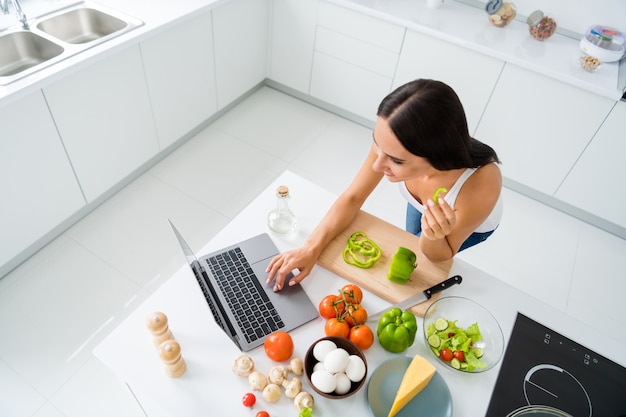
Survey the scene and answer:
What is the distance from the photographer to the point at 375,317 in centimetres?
113

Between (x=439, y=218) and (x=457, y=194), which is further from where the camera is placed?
(x=457, y=194)

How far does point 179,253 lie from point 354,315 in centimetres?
145

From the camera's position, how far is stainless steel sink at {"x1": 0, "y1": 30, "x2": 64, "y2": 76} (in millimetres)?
2094

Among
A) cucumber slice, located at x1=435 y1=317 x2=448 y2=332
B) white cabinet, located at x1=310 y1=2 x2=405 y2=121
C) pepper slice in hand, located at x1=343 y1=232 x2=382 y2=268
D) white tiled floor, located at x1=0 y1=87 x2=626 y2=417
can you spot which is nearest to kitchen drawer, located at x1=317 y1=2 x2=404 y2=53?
white cabinet, located at x1=310 y1=2 x2=405 y2=121

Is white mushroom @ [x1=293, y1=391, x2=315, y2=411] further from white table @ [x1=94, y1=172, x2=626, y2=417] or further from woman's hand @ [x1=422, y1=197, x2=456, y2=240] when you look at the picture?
woman's hand @ [x1=422, y1=197, x2=456, y2=240]

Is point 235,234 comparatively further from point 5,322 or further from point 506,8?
point 506,8

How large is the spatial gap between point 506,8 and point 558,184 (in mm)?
1134

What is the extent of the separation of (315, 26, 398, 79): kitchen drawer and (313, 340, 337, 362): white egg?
226 centimetres

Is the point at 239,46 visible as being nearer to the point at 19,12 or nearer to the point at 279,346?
the point at 19,12

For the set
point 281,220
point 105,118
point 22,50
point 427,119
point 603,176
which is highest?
point 427,119

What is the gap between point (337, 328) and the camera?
105 centimetres

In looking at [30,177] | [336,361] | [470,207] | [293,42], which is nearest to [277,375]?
[336,361]

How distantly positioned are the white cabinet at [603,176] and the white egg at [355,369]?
7.11 ft

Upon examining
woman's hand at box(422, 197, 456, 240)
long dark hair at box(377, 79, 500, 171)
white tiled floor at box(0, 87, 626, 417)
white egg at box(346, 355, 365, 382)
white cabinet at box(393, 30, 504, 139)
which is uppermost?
long dark hair at box(377, 79, 500, 171)
